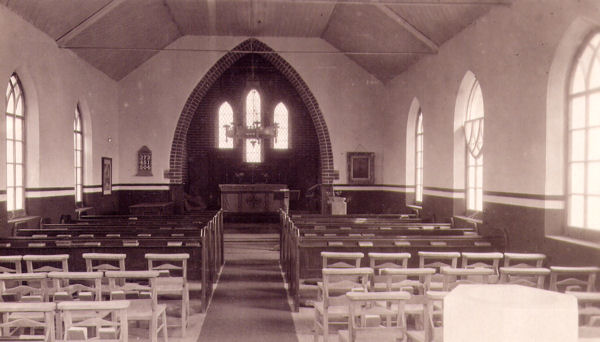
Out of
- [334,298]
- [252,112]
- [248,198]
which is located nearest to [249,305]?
[334,298]

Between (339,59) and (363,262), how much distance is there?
31.7 feet

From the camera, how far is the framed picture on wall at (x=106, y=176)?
14.6 metres

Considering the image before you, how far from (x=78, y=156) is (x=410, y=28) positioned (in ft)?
25.9

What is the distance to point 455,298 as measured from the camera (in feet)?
2.59

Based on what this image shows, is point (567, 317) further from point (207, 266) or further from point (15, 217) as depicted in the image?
point (15, 217)

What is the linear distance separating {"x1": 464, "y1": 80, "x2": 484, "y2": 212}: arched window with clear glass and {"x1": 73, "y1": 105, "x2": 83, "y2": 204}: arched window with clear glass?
8473 mm

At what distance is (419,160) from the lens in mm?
14023

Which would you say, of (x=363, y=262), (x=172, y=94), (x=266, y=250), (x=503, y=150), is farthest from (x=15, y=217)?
(x=503, y=150)

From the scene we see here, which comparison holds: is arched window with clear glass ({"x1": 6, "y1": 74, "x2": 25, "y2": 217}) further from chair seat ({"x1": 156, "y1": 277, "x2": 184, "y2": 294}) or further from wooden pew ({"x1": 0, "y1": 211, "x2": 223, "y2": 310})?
chair seat ({"x1": 156, "y1": 277, "x2": 184, "y2": 294})

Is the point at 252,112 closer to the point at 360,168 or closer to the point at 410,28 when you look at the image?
the point at 360,168

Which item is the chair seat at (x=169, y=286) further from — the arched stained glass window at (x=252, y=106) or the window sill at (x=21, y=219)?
the arched stained glass window at (x=252, y=106)

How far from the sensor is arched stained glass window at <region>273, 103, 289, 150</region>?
19.5 meters

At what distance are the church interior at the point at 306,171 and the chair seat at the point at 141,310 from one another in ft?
0.07

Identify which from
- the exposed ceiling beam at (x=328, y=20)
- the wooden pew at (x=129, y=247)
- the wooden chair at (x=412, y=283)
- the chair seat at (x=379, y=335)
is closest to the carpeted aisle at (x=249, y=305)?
the wooden pew at (x=129, y=247)
